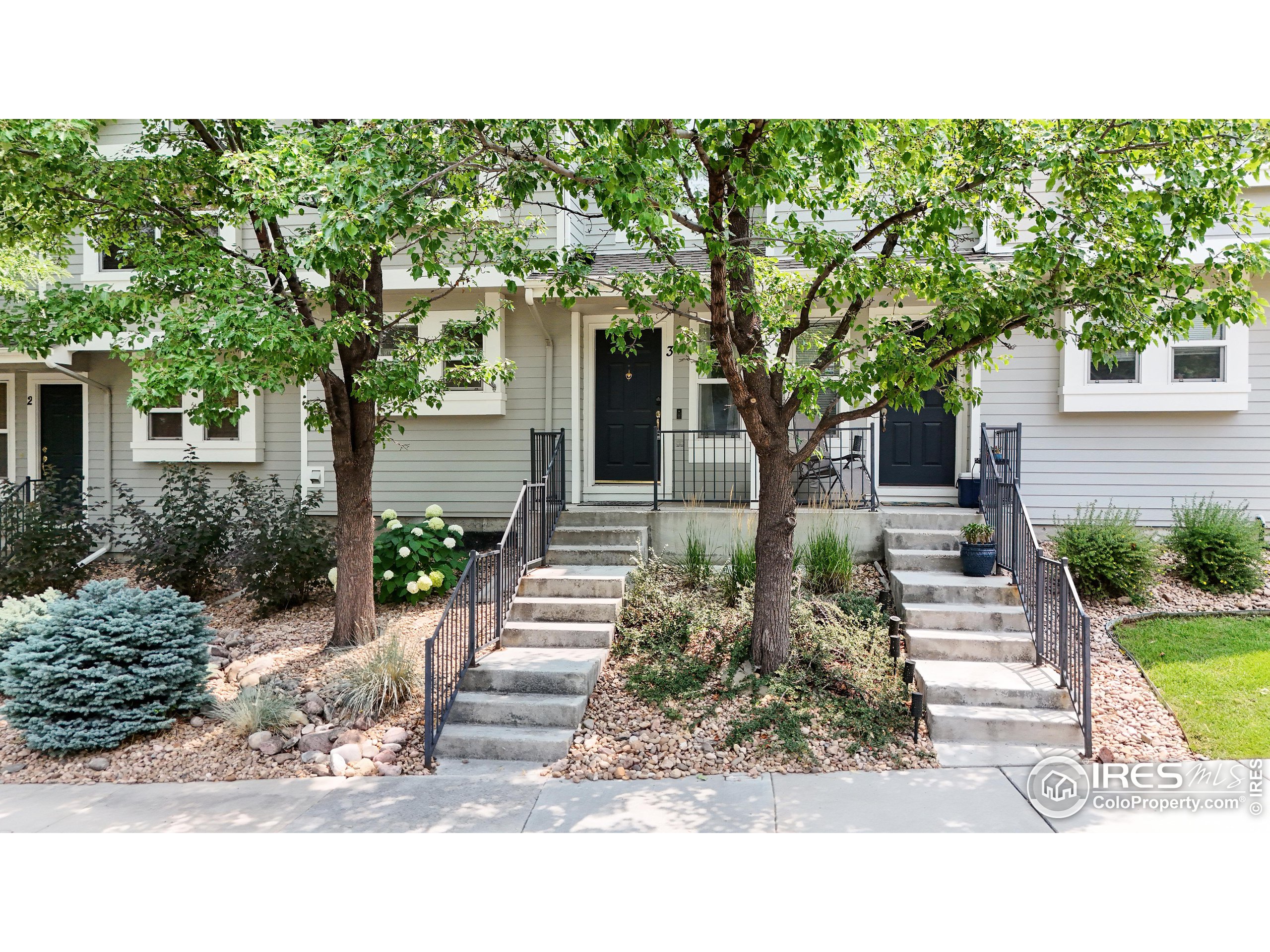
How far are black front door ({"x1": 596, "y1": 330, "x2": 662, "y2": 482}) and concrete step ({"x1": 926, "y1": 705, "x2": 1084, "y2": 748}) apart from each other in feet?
16.8

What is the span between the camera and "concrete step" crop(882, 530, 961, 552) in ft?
25.1

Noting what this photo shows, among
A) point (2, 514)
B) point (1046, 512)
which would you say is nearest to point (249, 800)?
point (2, 514)

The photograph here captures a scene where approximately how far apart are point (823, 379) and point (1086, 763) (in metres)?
2.89

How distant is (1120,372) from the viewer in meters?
8.76

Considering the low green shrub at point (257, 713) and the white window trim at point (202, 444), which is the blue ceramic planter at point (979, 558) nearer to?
the low green shrub at point (257, 713)

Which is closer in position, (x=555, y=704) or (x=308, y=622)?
(x=555, y=704)

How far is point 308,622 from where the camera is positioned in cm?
795

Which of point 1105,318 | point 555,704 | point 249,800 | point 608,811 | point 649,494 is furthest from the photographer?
point 649,494

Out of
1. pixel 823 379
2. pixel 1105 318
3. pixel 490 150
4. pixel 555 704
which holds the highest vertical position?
pixel 490 150

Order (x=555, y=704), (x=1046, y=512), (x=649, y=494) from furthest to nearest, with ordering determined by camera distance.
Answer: (x=649, y=494) < (x=1046, y=512) < (x=555, y=704)

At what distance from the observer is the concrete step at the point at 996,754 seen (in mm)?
5027

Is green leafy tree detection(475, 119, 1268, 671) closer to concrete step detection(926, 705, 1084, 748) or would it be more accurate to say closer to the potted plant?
concrete step detection(926, 705, 1084, 748)

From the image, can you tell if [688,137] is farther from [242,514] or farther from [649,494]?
[242,514]

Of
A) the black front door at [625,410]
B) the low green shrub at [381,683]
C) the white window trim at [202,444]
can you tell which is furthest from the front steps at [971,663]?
the white window trim at [202,444]
